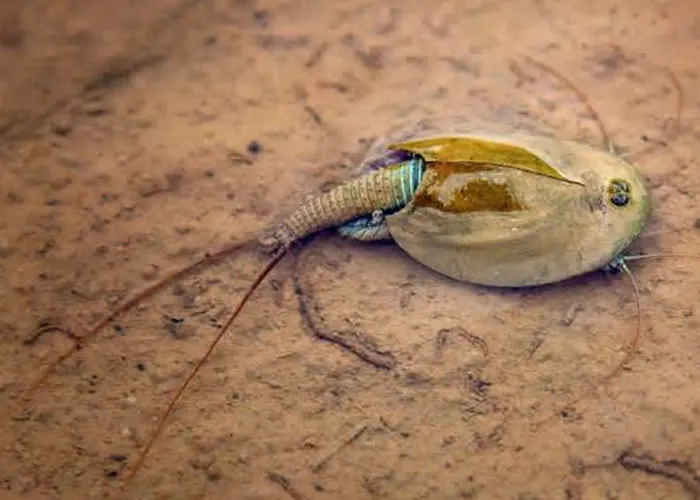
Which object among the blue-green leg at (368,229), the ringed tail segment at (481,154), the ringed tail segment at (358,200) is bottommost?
the blue-green leg at (368,229)

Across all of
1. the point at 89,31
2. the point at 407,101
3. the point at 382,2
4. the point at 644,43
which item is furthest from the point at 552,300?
the point at 89,31

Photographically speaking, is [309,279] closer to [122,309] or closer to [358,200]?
[358,200]

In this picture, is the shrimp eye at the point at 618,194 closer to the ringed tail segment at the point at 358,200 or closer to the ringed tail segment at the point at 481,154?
the ringed tail segment at the point at 481,154

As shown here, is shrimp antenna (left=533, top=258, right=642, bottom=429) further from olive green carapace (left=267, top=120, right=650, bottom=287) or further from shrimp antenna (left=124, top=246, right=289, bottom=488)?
shrimp antenna (left=124, top=246, right=289, bottom=488)

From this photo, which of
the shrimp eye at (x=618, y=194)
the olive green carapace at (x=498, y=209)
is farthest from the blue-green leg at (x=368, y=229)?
the shrimp eye at (x=618, y=194)

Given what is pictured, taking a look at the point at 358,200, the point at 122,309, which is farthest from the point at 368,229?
the point at 122,309

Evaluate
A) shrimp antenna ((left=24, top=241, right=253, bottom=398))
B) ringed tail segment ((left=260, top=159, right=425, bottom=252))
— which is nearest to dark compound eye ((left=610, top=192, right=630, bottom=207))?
ringed tail segment ((left=260, top=159, right=425, bottom=252))

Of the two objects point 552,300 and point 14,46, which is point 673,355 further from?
point 14,46
